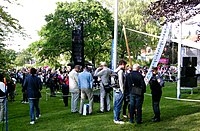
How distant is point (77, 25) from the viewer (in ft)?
113

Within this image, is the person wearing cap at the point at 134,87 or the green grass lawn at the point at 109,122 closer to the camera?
the green grass lawn at the point at 109,122

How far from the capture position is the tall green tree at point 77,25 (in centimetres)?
3456

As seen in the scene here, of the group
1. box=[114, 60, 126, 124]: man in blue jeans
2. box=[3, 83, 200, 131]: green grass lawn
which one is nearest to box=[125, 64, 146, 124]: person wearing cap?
box=[114, 60, 126, 124]: man in blue jeans

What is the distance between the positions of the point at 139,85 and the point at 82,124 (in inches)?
83.2

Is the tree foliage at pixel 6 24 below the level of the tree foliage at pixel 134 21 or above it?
below

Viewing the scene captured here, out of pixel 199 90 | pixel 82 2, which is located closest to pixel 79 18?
pixel 82 2

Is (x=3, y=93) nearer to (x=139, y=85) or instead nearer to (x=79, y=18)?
(x=139, y=85)

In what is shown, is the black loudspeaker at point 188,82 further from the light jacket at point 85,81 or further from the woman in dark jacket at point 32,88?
the woman in dark jacket at point 32,88

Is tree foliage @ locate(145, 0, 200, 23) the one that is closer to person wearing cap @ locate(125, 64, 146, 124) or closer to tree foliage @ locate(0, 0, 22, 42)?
person wearing cap @ locate(125, 64, 146, 124)

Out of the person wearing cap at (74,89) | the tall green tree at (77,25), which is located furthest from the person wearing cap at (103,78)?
the tall green tree at (77,25)

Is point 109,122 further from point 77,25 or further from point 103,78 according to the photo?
Result: point 77,25

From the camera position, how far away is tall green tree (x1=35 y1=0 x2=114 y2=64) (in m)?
34.6

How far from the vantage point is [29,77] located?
31.6 feet

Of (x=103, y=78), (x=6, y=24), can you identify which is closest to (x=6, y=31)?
(x=6, y=24)
